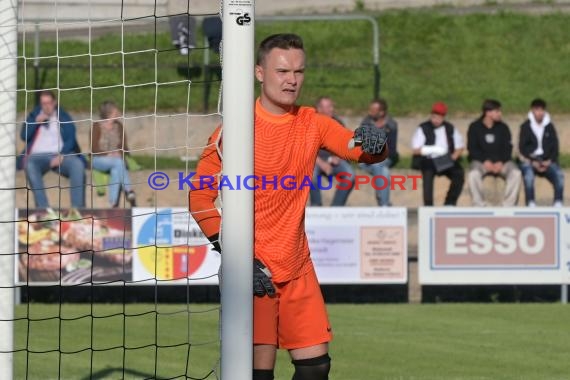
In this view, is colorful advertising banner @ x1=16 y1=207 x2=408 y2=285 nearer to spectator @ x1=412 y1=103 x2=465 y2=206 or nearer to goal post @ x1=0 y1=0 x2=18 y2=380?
spectator @ x1=412 y1=103 x2=465 y2=206

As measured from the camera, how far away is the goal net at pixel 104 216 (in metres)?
6.77

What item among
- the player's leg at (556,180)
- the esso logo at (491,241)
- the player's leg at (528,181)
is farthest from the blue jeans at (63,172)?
the player's leg at (556,180)

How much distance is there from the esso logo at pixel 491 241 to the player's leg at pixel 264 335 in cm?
814

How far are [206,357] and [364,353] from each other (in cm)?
131

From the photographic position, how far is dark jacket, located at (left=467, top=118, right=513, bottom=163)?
629 inches

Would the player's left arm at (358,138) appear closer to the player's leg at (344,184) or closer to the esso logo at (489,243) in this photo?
the esso logo at (489,243)

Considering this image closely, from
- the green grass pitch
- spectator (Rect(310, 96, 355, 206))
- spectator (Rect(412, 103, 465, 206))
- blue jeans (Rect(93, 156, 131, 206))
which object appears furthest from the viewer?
spectator (Rect(412, 103, 465, 206))

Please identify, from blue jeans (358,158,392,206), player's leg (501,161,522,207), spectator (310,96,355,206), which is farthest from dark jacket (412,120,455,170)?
spectator (310,96,355,206)

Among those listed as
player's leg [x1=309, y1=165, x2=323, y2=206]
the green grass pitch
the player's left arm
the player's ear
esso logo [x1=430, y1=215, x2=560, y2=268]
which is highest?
the player's ear

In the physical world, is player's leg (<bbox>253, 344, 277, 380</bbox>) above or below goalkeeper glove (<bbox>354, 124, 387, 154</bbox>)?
below

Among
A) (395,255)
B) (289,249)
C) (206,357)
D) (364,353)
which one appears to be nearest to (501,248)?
(395,255)

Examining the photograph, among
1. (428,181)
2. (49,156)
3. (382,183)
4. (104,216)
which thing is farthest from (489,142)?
(49,156)

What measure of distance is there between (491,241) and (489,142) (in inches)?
102

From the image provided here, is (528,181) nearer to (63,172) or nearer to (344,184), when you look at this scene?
(344,184)
